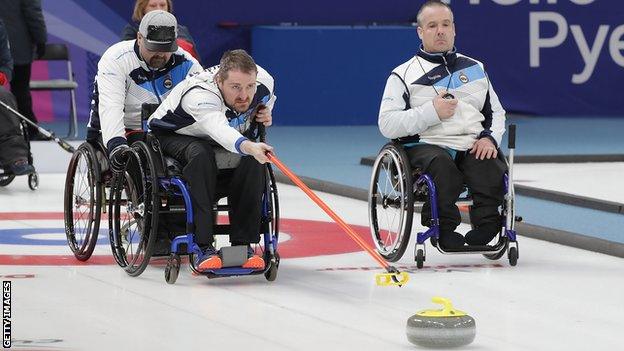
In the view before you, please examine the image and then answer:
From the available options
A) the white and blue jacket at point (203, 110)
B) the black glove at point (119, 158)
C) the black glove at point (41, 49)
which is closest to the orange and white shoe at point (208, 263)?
the white and blue jacket at point (203, 110)

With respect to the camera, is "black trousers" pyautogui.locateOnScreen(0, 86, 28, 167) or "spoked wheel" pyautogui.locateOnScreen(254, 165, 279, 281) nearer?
Answer: "spoked wheel" pyautogui.locateOnScreen(254, 165, 279, 281)

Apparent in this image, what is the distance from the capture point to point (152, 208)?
6.21 metres

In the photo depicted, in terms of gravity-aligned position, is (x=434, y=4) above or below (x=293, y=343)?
above

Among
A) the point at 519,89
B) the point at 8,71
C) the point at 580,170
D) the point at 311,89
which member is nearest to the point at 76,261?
the point at 8,71

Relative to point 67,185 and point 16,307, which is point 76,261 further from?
point 16,307

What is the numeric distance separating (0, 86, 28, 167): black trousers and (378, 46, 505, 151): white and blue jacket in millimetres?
3478

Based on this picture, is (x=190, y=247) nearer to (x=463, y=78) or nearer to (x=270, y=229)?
(x=270, y=229)

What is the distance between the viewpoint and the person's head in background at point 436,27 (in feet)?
22.7

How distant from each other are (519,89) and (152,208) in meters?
9.82

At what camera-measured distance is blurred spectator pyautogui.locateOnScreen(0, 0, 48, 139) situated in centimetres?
1278

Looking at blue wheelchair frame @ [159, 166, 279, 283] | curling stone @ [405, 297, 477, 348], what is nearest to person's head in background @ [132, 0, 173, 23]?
blue wheelchair frame @ [159, 166, 279, 283]

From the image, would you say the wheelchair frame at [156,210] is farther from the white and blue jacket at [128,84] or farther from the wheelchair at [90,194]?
the white and blue jacket at [128,84]

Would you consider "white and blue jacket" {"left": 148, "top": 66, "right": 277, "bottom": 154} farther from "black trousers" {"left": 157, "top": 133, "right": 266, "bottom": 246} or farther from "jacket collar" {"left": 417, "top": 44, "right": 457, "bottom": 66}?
"jacket collar" {"left": 417, "top": 44, "right": 457, "bottom": 66}

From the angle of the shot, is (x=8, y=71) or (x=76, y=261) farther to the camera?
(x=8, y=71)
